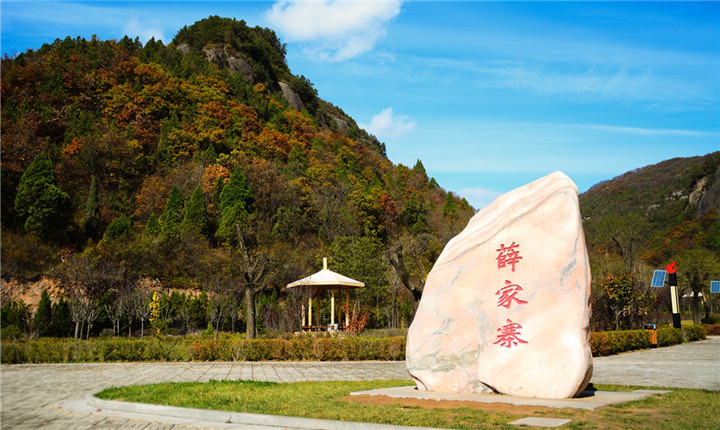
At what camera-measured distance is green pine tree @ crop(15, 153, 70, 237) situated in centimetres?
3400

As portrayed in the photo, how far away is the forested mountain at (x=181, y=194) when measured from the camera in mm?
31109

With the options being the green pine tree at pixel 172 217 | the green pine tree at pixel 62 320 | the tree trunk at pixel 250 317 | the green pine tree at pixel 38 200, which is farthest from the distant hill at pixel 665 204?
the green pine tree at pixel 62 320

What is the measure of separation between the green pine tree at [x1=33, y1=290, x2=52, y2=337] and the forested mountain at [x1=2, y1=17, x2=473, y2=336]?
1.31 metres

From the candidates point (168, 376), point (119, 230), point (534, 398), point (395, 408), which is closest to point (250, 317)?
point (168, 376)

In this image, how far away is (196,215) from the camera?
126 feet

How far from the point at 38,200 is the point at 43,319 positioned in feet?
42.2

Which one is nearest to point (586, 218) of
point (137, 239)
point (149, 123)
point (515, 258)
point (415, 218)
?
point (415, 218)

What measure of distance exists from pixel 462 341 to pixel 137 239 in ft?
92.1

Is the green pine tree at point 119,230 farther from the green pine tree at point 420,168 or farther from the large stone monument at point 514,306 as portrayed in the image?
the green pine tree at point 420,168

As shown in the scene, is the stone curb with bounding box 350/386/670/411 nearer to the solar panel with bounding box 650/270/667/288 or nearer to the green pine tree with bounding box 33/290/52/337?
the green pine tree with bounding box 33/290/52/337

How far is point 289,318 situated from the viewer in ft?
92.4

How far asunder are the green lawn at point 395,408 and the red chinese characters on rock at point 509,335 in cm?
148

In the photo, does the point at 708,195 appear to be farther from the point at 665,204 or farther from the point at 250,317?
the point at 250,317

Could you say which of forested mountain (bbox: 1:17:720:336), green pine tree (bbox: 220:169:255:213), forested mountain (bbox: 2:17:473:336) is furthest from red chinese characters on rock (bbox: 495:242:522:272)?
green pine tree (bbox: 220:169:255:213)
